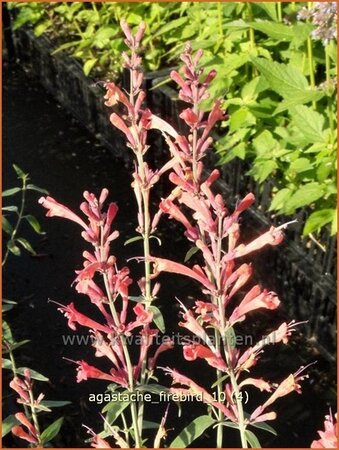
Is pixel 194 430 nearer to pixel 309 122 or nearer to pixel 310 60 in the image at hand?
pixel 309 122

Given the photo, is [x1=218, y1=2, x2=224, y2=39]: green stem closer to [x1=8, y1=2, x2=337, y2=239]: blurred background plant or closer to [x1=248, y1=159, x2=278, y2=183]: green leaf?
[x1=8, y1=2, x2=337, y2=239]: blurred background plant

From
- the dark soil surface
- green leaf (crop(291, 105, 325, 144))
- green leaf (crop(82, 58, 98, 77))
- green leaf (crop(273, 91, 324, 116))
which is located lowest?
the dark soil surface

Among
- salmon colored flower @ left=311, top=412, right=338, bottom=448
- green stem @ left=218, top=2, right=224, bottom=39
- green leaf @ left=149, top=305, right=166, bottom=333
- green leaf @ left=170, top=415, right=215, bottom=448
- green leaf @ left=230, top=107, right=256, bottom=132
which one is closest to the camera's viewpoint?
salmon colored flower @ left=311, top=412, right=338, bottom=448

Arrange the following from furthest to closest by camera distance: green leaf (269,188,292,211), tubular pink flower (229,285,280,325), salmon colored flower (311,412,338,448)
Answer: green leaf (269,188,292,211) → tubular pink flower (229,285,280,325) → salmon colored flower (311,412,338,448)

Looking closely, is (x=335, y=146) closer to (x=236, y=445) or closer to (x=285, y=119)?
(x=285, y=119)

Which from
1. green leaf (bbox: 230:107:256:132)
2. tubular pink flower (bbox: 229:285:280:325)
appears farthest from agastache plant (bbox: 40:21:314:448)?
green leaf (bbox: 230:107:256:132)

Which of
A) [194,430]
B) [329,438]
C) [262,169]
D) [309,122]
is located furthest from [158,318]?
[262,169]

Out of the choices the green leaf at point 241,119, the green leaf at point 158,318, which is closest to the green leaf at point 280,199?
the green leaf at point 241,119
